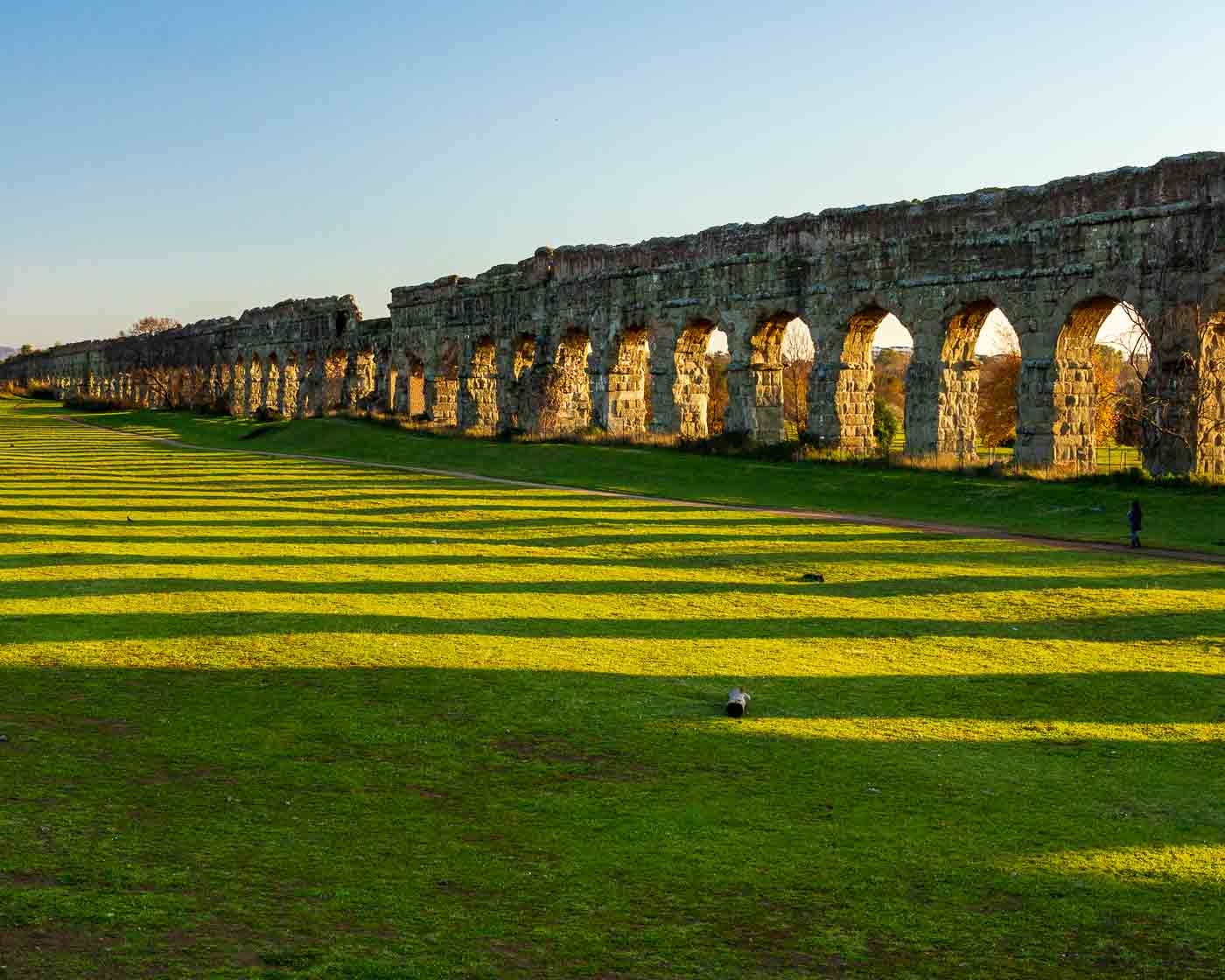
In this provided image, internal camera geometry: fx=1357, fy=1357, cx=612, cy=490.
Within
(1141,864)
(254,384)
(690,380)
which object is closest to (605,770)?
(1141,864)

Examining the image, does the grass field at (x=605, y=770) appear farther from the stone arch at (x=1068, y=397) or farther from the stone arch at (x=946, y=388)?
the stone arch at (x=946, y=388)

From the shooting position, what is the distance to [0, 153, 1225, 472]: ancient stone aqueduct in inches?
918

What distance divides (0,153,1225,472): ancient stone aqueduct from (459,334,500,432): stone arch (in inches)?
2.5

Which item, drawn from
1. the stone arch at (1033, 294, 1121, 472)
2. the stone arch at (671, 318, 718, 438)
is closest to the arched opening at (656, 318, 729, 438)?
the stone arch at (671, 318, 718, 438)

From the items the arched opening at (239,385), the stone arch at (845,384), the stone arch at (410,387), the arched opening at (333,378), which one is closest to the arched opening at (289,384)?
the arched opening at (239,385)

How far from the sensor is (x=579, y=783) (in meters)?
6.79

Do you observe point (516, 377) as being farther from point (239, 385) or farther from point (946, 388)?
point (239, 385)

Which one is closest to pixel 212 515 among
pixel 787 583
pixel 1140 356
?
pixel 787 583

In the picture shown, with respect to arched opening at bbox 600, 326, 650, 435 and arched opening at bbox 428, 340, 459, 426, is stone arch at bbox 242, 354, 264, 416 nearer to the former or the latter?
arched opening at bbox 428, 340, 459, 426

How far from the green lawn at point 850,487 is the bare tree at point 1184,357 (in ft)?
5.82

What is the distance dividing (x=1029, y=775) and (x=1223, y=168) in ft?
60.0

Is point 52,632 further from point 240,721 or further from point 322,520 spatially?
point 322,520

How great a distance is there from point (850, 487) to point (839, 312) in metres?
7.15

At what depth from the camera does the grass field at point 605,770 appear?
492 centimetres
